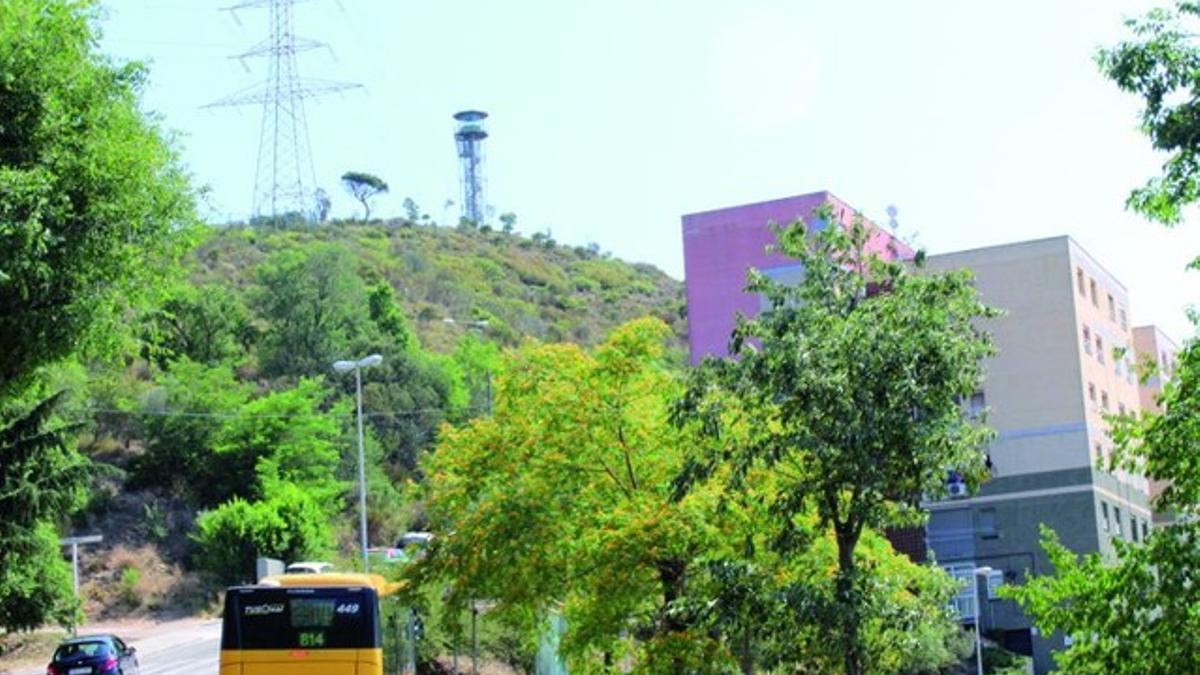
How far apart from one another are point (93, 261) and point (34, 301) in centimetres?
93

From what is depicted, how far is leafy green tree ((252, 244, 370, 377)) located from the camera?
287ft

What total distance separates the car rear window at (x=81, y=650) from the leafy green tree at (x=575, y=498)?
481 inches

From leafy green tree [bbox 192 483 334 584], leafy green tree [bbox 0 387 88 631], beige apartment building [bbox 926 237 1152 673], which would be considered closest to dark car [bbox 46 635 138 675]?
leafy green tree [bbox 0 387 88 631]

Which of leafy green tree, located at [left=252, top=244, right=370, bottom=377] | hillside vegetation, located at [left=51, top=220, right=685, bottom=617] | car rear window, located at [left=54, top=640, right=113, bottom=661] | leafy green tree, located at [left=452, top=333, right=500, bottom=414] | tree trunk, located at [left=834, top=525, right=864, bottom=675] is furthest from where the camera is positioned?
leafy green tree, located at [left=452, top=333, right=500, bottom=414]

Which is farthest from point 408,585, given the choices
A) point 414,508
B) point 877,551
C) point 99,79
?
point 414,508

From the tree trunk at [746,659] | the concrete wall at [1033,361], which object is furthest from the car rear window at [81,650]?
the concrete wall at [1033,361]

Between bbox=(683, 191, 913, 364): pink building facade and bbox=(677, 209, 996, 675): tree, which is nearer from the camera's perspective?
bbox=(677, 209, 996, 675): tree

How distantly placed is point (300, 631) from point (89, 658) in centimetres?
1385

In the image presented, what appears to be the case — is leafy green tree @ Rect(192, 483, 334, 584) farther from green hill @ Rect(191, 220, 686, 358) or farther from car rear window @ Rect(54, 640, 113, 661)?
green hill @ Rect(191, 220, 686, 358)

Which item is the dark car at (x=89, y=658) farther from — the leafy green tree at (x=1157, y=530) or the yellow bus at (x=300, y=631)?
the leafy green tree at (x=1157, y=530)

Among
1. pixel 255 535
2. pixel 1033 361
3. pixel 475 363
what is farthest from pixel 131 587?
pixel 1033 361

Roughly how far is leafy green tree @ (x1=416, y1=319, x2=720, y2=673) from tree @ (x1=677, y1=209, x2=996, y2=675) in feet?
18.3

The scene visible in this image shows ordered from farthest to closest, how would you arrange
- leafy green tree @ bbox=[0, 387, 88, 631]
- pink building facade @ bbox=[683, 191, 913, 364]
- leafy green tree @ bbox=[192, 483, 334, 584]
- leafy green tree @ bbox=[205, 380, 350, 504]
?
pink building facade @ bbox=[683, 191, 913, 364]
leafy green tree @ bbox=[205, 380, 350, 504]
leafy green tree @ bbox=[192, 483, 334, 584]
leafy green tree @ bbox=[0, 387, 88, 631]

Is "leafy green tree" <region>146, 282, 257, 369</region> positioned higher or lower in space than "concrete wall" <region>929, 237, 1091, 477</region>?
higher
